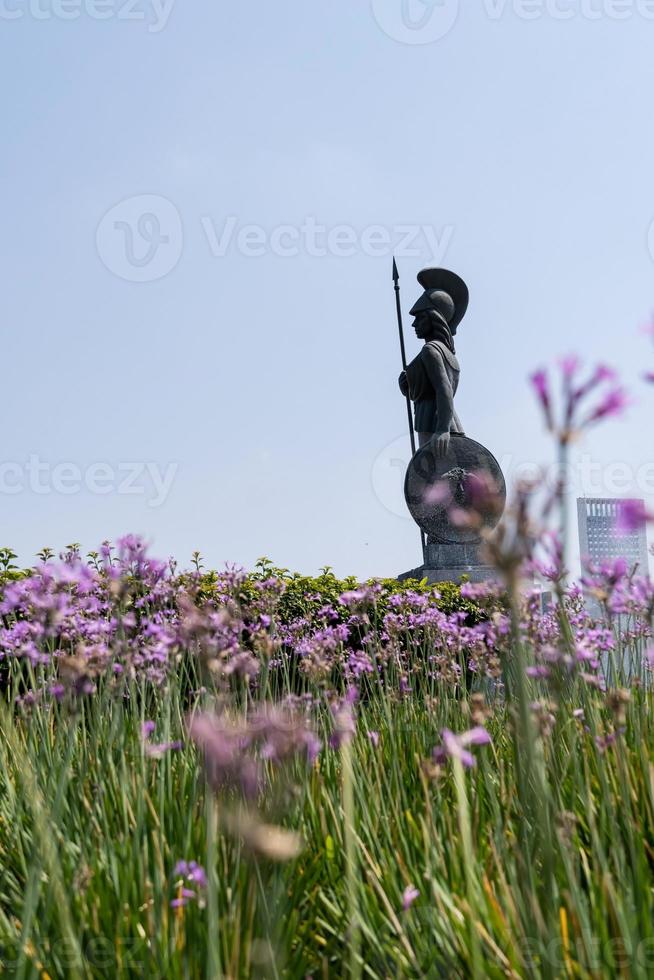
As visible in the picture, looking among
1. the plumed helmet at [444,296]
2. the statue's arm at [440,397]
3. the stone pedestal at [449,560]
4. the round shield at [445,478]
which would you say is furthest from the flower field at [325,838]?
the plumed helmet at [444,296]

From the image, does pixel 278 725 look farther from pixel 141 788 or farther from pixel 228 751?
pixel 141 788

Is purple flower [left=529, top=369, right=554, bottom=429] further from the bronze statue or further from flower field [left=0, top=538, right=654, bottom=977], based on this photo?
the bronze statue

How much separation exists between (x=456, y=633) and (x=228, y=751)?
2775 mm

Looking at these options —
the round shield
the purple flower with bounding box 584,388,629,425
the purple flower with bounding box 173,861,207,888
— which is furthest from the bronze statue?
the purple flower with bounding box 584,388,629,425

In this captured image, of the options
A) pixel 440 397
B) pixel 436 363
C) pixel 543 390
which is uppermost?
pixel 436 363

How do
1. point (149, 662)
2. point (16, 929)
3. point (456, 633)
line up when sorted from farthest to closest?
point (456, 633)
point (149, 662)
point (16, 929)

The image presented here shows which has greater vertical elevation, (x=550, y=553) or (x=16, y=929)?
(x=550, y=553)

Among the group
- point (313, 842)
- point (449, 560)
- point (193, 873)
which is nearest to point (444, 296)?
point (449, 560)

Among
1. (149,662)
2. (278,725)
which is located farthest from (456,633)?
(278,725)

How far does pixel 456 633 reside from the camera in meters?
3.89

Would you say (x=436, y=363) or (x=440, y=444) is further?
(x=436, y=363)

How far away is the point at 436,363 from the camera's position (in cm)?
1317

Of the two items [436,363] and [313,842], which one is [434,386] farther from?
[313,842]

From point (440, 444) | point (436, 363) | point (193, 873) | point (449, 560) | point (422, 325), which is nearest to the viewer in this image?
point (193, 873)
